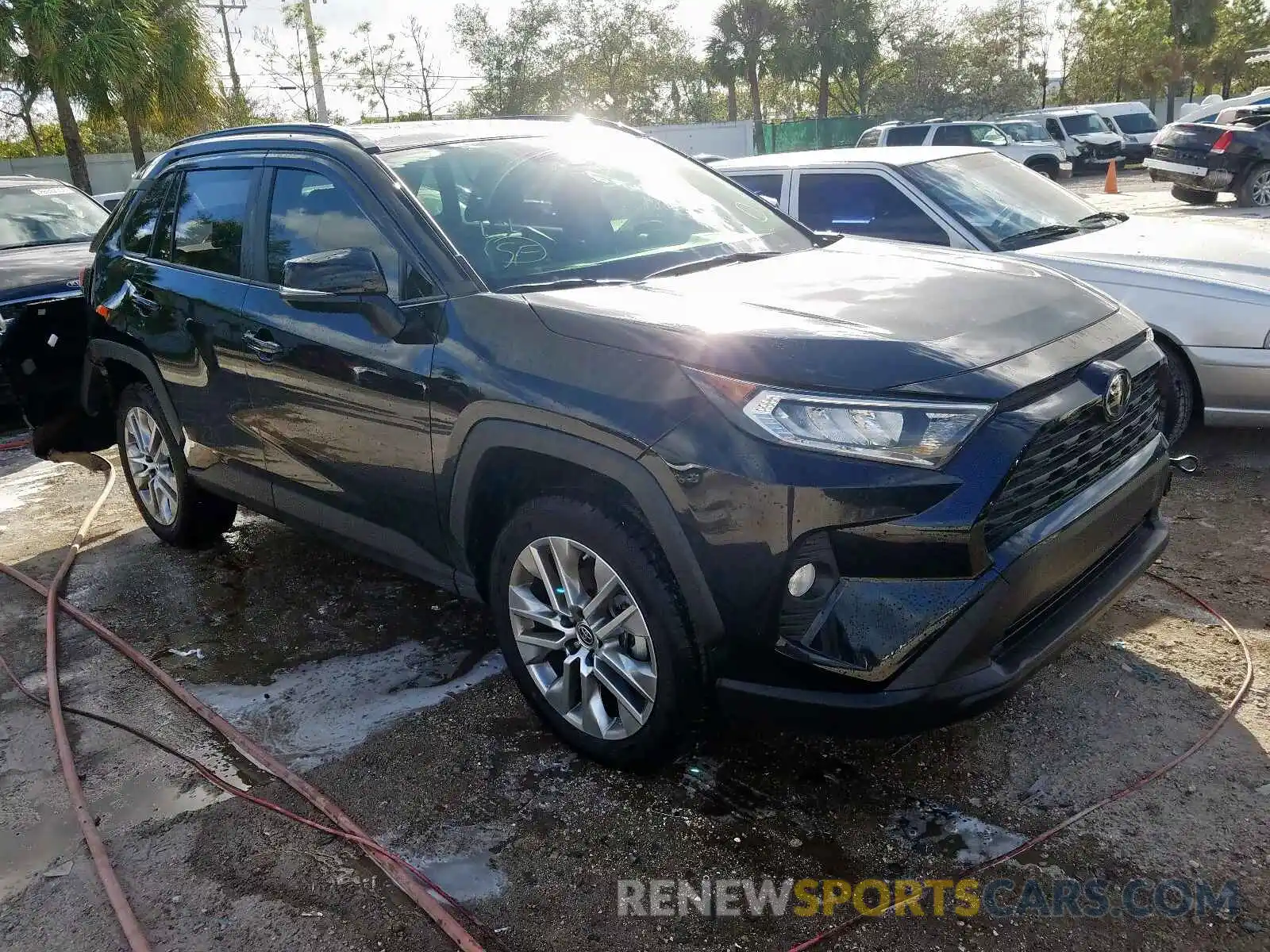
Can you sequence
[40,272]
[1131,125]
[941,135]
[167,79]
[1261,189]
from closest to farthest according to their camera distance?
[40,272] → [1261,189] → [167,79] → [941,135] → [1131,125]

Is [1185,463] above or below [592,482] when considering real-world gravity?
below

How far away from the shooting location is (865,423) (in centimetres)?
239

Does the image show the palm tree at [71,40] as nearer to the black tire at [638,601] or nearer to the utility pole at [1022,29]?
the black tire at [638,601]

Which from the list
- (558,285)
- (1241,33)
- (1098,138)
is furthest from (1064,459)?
(1241,33)

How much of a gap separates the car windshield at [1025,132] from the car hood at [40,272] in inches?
908

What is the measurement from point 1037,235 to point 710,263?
3.11 meters

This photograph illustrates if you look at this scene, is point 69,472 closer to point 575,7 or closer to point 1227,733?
point 1227,733

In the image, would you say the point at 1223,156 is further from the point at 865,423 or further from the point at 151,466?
the point at 865,423

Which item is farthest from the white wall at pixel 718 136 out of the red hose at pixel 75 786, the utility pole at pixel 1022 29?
the red hose at pixel 75 786

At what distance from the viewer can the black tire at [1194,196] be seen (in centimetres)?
1703

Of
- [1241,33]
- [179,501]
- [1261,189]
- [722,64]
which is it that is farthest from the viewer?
[1241,33]

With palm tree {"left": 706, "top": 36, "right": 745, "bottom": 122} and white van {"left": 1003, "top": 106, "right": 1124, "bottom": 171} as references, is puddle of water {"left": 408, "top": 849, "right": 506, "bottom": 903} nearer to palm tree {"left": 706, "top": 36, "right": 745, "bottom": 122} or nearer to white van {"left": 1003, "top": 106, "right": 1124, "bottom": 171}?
white van {"left": 1003, "top": 106, "right": 1124, "bottom": 171}

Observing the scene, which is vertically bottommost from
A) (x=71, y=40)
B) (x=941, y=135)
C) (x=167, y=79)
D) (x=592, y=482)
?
(x=592, y=482)

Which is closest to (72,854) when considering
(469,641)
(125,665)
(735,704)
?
(125,665)
